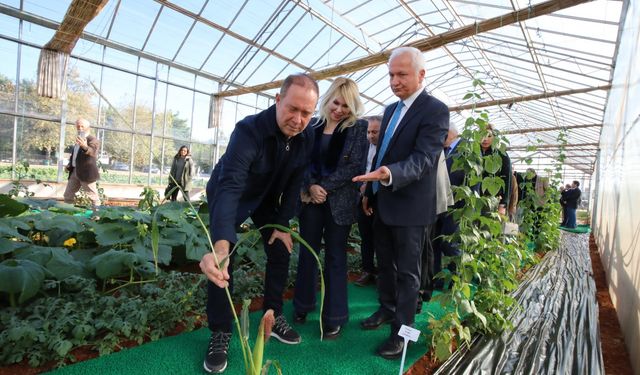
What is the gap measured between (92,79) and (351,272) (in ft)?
27.6

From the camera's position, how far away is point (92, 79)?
8.39 meters

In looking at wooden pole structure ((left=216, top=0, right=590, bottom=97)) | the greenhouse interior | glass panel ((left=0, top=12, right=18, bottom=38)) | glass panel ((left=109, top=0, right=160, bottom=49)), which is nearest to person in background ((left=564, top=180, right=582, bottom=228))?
the greenhouse interior

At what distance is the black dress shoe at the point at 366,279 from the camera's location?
2.95 meters

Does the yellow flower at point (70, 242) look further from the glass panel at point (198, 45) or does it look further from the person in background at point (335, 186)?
the glass panel at point (198, 45)

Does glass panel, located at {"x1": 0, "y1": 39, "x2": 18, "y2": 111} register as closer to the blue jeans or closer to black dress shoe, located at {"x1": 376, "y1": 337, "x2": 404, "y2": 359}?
the blue jeans

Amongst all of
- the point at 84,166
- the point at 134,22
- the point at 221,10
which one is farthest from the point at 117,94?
the point at 84,166

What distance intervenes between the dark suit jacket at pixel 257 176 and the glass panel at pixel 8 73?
8353mm

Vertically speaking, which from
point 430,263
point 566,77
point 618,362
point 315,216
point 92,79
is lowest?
point 618,362

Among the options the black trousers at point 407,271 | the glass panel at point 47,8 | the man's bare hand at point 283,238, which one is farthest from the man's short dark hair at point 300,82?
the glass panel at point 47,8

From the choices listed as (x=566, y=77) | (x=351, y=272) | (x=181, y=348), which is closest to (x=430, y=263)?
(x=351, y=272)

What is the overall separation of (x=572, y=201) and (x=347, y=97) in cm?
1129

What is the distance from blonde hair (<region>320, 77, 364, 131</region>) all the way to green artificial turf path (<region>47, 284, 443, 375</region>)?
1122mm

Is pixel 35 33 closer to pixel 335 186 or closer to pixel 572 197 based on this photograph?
pixel 335 186

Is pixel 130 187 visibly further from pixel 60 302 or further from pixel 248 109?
pixel 60 302
